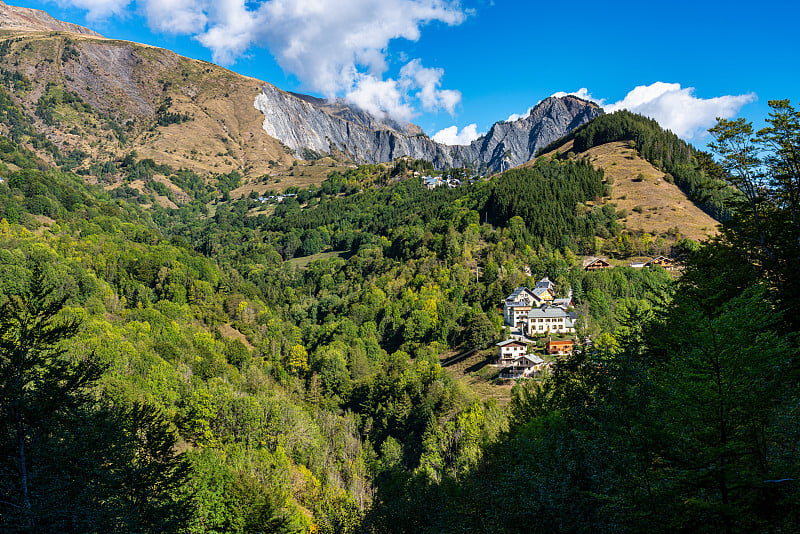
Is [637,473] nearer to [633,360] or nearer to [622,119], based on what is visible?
[633,360]

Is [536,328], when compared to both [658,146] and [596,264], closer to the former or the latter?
[596,264]

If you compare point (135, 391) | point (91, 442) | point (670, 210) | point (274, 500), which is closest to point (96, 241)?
point (135, 391)

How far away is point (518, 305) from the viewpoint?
9538 cm

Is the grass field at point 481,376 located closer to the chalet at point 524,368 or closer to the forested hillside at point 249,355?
the chalet at point 524,368

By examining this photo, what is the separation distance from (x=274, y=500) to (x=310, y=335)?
268ft

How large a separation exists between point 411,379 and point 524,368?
20.1 meters

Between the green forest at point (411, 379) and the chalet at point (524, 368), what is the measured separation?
9403 millimetres

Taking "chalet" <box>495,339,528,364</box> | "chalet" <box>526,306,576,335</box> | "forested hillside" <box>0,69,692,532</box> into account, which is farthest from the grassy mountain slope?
"chalet" <box>495,339,528,364</box>

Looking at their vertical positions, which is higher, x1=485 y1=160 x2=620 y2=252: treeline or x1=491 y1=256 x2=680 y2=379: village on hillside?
x1=485 y1=160 x2=620 y2=252: treeline

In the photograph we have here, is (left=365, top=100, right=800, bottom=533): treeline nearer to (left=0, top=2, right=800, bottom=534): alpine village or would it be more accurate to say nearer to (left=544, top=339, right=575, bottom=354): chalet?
(left=0, top=2, right=800, bottom=534): alpine village

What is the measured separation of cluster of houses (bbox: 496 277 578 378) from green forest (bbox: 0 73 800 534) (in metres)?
4.43

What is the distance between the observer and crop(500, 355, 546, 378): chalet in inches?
2928

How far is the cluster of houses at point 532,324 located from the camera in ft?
250

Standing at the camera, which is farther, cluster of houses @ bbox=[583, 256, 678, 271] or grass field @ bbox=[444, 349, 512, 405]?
cluster of houses @ bbox=[583, 256, 678, 271]
